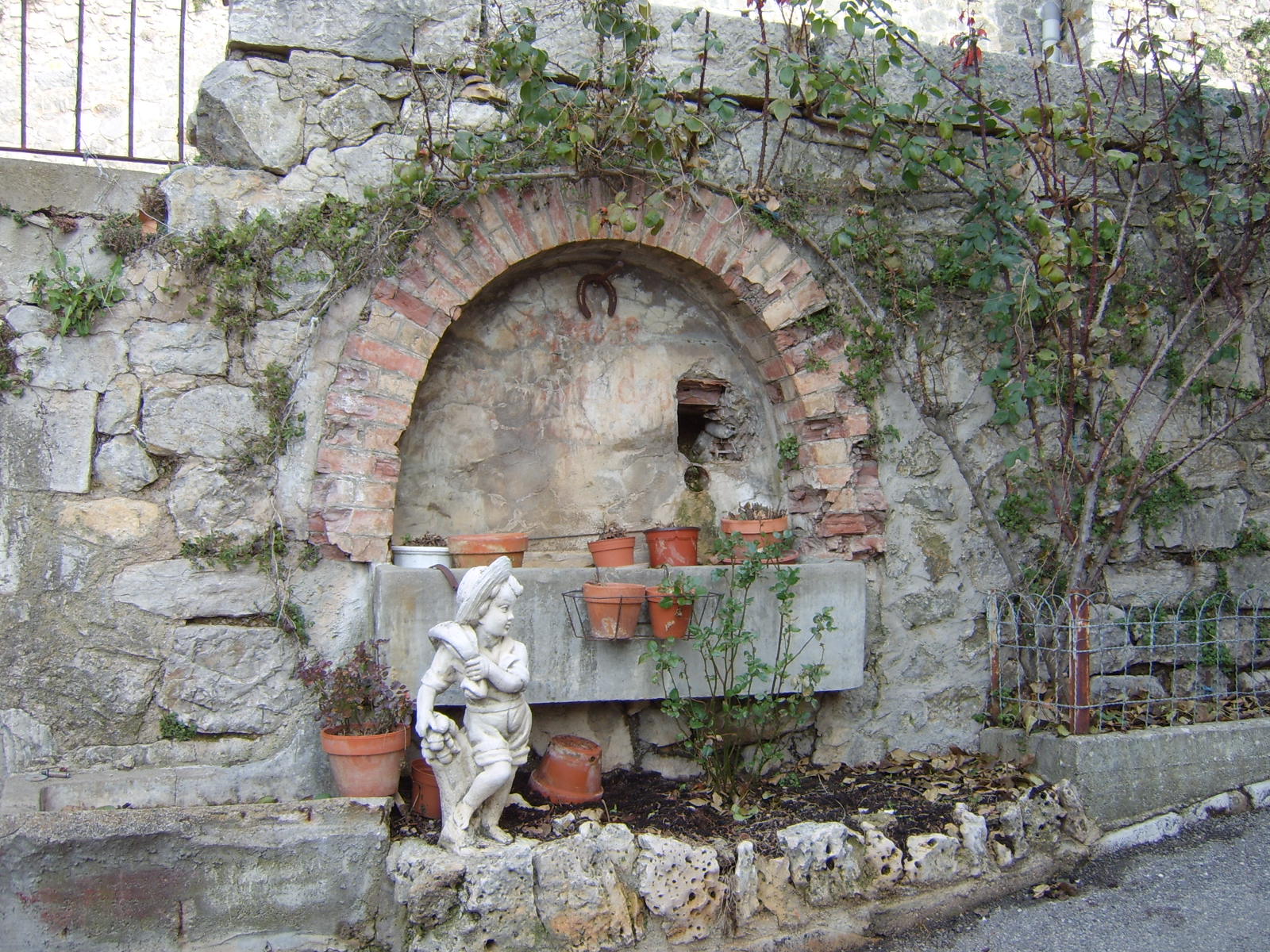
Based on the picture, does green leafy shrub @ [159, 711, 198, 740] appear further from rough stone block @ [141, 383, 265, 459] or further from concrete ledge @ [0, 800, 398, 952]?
rough stone block @ [141, 383, 265, 459]

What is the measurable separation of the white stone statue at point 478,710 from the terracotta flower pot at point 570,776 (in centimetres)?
38

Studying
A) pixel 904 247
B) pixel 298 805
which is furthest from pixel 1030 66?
pixel 298 805

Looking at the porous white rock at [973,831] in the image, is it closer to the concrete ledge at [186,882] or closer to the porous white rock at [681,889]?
the porous white rock at [681,889]

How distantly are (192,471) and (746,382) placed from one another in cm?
227

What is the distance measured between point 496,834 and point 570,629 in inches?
31.3

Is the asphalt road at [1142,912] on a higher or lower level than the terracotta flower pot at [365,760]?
lower

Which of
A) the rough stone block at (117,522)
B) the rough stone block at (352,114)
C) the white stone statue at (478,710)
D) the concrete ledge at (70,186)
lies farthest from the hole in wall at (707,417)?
the concrete ledge at (70,186)

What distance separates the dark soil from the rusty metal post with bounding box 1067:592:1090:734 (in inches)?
11.7

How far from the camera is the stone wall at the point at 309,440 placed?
11.2ft

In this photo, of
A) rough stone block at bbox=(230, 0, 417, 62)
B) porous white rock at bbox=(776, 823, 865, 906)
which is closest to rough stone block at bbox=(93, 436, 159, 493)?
rough stone block at bbox=(230, 0, 417, 62)

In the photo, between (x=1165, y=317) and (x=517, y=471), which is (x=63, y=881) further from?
(x=1165, y=317)

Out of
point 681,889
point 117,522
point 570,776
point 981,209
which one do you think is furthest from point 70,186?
point 981,209

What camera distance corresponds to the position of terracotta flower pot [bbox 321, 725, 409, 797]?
3287mm

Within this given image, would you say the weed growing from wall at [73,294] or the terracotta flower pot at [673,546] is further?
the terracotta flower pot at [673,546]
